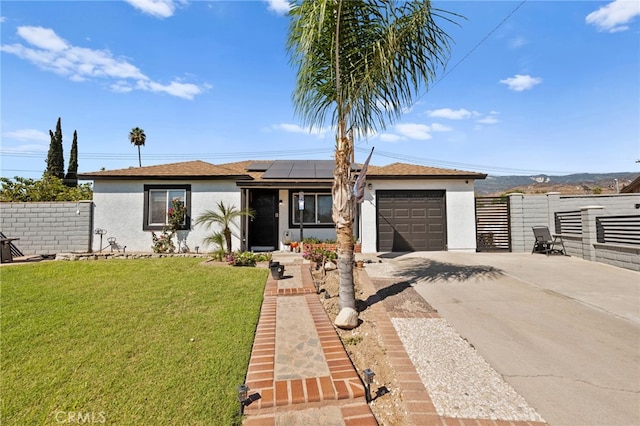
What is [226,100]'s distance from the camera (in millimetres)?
12773

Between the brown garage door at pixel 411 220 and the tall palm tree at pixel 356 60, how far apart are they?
22.2 ft

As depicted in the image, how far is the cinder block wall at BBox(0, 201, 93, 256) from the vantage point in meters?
10.3

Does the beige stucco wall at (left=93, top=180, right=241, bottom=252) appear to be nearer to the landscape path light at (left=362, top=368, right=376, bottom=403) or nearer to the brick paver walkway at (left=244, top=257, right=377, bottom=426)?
the brick paver walkway at (left=244, top=257, right=377, bottom=426)

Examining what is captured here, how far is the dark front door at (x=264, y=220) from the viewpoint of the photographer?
11859mm

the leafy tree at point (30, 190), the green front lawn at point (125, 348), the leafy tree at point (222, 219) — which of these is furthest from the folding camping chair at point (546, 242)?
the leafy tree at point (30, 190)

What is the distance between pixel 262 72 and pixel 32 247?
11471mm

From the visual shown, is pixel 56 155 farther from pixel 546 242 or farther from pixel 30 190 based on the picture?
pixel 546 242

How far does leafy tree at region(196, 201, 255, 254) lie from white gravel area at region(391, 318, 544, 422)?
7379 millimetres

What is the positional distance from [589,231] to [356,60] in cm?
976

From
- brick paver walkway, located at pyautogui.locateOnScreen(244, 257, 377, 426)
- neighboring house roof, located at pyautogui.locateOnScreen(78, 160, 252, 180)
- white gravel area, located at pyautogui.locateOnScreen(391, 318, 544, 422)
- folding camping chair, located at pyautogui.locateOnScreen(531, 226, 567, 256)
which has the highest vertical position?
neighboring house roof, located at pyautogui.locateOnScreen(78, 160, 252, 180)

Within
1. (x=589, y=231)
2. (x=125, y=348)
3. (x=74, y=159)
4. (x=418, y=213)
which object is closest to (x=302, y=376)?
(x=125, y=348)

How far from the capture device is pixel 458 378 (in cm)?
280

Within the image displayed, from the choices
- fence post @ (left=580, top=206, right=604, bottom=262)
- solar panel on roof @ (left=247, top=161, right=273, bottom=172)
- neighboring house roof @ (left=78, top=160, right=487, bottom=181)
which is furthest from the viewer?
solar panel on roof @ (left=247, top=161, right=273, bottom=172)

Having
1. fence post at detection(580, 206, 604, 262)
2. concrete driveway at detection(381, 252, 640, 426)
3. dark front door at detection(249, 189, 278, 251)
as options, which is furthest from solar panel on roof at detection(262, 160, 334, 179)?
fence post at detection(580, 206, 604, 262)
